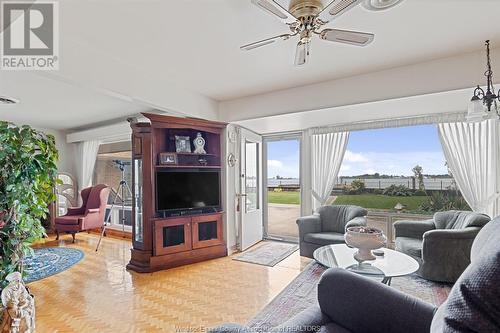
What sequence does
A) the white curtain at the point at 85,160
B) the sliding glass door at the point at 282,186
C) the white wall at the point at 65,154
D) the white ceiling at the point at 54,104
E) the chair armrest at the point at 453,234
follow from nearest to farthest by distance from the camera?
the chair armrest at the point at 453,234
the white ceiling at the point at 54,104
the sliding glass door at the point at 282,186
the white curtain at the point at 85,160
the white wall at the point at 65,154

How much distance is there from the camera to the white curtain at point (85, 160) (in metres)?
6.49

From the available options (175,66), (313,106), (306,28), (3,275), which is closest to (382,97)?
(313,106)

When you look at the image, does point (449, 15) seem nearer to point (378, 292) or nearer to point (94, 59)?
point (378, 292)

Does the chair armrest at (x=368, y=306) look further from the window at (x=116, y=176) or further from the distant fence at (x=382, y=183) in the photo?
the window at (x=116, y=176)

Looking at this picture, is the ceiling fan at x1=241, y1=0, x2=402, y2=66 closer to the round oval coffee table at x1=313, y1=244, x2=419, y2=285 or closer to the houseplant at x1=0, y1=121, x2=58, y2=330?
the round oval coffee table at x1=313, y1=244, x2=419, y2=285

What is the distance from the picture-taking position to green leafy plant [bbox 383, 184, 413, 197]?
4.30m

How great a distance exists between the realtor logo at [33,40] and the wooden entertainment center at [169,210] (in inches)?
56.9

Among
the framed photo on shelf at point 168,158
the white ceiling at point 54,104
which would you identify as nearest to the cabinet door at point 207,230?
the framed photo on shelf at point 168,158

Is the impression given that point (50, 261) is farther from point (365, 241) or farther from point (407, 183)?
point (407, 183)

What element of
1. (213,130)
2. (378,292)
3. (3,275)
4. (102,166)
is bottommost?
(3,275)

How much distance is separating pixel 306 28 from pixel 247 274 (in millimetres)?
2946

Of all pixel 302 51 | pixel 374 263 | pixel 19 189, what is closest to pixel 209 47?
pixel 302 51

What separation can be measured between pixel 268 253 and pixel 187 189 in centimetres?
170

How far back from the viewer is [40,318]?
2480 millimetres
